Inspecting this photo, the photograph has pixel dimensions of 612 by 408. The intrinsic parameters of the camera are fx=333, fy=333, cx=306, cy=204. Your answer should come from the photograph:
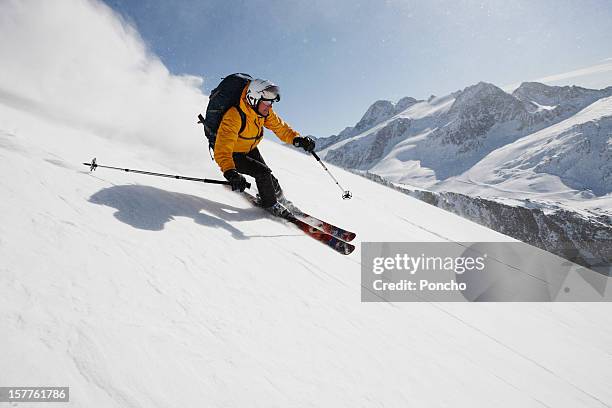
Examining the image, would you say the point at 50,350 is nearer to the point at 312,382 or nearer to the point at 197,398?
the point at 197,398

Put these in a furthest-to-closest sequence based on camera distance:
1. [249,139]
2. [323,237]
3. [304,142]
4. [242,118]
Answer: [304,142], [249,139], [242,118], [323,237]

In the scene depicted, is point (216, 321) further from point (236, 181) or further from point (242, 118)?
point (242, 118)

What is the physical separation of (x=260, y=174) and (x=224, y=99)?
5.16ft

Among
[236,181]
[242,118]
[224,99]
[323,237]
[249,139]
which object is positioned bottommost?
[323,237]

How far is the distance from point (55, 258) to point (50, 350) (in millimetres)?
1073

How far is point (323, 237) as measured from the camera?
210 inches

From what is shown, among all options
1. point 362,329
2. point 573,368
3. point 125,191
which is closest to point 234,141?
point 125,191

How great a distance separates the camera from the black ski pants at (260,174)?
6203mm

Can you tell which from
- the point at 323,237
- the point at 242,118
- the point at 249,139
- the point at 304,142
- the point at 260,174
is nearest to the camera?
the point at 323,237

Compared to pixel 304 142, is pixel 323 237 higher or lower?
lower

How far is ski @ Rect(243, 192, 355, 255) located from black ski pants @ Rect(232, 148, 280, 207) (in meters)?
0.57

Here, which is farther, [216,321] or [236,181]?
[236,181]

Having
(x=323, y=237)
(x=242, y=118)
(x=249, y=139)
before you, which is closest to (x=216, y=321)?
(x=323, y=237)

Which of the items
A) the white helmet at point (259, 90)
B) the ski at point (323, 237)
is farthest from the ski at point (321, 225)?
the white helmet at point (259, 90)
